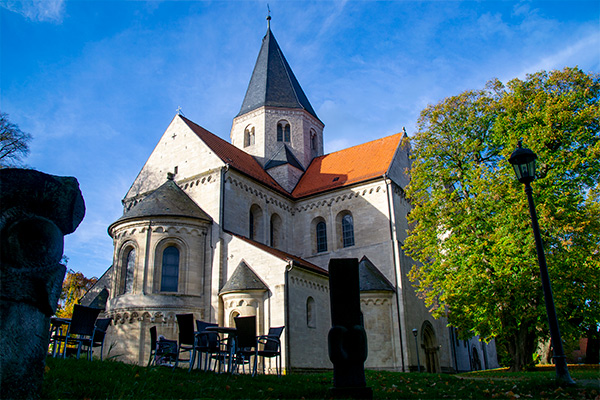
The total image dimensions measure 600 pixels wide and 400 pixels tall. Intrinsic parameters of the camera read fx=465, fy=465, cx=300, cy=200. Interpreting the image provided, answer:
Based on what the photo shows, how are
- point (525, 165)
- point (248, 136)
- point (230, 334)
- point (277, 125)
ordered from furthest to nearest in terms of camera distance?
point (248, 136) → point (277, 125) → point (230, 334) → point (525, 165)

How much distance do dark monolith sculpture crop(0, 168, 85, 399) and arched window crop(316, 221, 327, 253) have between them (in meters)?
23.4

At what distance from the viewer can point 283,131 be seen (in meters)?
33.6

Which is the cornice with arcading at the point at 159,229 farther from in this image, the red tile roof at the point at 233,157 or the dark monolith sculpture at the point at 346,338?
the dark monolith sculpture at the point at 346,338

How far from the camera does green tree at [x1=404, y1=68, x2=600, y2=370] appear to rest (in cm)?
1599

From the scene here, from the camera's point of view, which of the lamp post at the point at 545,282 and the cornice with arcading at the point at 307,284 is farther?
the cornice with arcading at the point at 307,284

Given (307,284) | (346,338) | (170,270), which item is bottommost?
(346,338)

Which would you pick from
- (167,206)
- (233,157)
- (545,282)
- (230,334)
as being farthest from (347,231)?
(545,282)

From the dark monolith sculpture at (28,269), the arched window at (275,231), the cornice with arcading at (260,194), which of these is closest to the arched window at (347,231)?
the cornice with arcading at (260,194)

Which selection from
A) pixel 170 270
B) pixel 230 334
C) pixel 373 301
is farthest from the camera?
pixel 373 301

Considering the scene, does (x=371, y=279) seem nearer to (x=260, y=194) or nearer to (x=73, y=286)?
(x=260, y=194)

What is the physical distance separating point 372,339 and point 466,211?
845 cm

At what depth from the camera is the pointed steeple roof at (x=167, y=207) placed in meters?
21.0

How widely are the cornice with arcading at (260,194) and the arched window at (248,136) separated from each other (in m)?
7.58

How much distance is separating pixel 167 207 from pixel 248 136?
13613 mm
